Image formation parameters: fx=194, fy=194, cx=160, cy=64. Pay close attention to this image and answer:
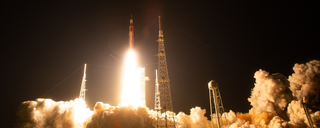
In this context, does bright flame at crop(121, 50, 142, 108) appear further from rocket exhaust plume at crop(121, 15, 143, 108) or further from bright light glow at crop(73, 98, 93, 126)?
bright light glow at crop(73, 98, 93, 126)

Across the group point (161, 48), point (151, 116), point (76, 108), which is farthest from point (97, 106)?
point (161, 48)

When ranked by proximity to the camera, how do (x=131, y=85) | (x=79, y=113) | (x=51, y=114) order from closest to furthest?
(x=51, y=114) < (x=79, y=113) < (x=131, y=85)

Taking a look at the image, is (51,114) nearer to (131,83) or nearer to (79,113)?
(79,113)

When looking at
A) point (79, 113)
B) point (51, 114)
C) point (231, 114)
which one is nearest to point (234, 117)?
point (231, 114)

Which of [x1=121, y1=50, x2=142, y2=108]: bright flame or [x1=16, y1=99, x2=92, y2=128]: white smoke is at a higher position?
[x1=121, y1=50, x2=142, y2=108]: bright flame

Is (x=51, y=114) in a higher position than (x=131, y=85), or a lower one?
lower

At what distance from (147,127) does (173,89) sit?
1813 cm

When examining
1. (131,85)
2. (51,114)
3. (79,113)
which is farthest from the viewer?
(131,85)

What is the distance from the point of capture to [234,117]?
126ft

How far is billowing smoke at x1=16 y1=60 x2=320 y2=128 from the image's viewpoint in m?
31.3

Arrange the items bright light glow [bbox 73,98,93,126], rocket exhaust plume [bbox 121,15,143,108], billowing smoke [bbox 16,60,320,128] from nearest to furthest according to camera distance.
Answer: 1. billowing smoke [bbox 16,60,320,128]
2. bright light glow [bbox 73,98,93,126]
3. rocket exhaust plume [bbox 121,15,143,108]

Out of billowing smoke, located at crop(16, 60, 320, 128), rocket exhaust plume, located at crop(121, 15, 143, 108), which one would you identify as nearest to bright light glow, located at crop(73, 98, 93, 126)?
billowing smoke, located at crop(16, 60, 320, 128)

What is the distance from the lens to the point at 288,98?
3491cm

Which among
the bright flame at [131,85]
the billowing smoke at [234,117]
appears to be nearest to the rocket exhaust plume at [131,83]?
the bright flame at [131,85]
